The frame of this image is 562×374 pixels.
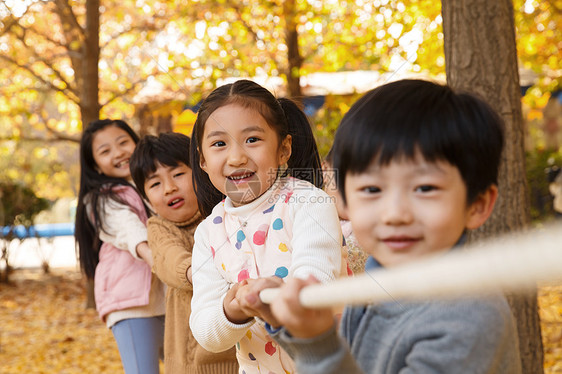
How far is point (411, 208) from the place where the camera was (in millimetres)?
1042

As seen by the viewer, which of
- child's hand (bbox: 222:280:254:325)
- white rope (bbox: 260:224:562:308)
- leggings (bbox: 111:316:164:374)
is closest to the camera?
white rope (bbox: 260:224:562:308)

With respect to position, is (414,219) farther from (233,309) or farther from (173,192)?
(173,192)

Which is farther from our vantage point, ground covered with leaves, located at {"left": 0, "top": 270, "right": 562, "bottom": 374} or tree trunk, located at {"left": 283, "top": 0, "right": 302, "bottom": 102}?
tree trunk, located at {"left": 283, "top": 0, "right": 302, "bottom": 102}

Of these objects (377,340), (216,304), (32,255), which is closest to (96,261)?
(216,304)

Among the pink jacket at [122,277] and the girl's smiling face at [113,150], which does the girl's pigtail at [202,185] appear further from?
the girl's smiling face at [113,150]

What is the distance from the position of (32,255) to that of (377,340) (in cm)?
1100

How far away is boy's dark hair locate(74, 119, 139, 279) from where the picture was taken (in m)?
3.00

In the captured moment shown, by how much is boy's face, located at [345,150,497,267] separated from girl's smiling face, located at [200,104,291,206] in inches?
25.9

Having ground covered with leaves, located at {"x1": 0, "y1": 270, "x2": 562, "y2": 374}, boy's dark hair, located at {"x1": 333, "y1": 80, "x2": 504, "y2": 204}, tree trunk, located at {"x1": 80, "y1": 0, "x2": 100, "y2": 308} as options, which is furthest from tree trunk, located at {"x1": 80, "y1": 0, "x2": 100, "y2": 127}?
boy's dark hair, located at {"x1": 333, "y1": 80, "x2": 504, "y2": 204}

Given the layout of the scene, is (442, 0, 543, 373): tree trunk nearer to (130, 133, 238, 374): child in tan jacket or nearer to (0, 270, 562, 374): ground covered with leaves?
(130, 133, 238, 374): child in tan jacket

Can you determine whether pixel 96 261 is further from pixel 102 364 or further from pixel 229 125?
pixel 102 364

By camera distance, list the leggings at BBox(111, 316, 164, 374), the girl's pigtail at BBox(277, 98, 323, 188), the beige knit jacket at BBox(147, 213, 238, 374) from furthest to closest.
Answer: the leggings at BBox(111, 316, 164, 374)
the beige knit jacket at BBox(147, 213, 238, 374)
the girl's pigtail at BBox(277, 98, 323, 188)

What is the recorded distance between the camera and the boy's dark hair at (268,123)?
1.79m

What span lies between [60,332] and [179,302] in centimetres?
430
